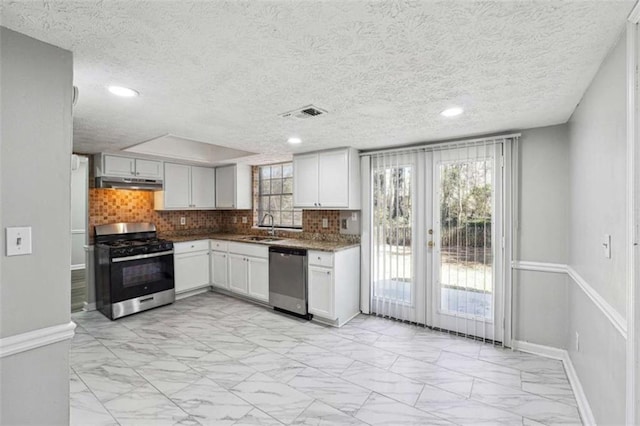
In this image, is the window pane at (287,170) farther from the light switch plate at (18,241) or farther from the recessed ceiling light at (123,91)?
the light switch plate at (18,241)

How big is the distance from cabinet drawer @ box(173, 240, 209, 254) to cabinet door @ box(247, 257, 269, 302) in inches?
38.4

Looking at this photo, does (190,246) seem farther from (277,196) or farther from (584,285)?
(584,285)

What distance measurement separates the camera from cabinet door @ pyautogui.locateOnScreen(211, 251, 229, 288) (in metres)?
4.83

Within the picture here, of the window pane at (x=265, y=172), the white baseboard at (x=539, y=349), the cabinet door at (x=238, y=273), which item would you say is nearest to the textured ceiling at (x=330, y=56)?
the white baseboard at (x=539, y=349)

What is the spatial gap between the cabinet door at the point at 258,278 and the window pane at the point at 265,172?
161cm

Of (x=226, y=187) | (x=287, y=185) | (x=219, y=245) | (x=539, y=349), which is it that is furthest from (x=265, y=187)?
(x=539, y=349)

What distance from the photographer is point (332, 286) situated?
141 inches

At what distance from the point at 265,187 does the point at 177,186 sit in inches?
55.4

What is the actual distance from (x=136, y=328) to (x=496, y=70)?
414 centimetres

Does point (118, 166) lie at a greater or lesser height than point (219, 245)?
greater

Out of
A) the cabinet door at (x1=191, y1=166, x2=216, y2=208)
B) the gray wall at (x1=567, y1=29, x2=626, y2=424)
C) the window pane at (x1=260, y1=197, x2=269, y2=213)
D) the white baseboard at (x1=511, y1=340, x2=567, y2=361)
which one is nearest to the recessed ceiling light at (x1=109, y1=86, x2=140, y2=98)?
the gray wall at (x1=567, y1=29, x2=626, y2=424)

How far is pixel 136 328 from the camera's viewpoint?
11.6 feet

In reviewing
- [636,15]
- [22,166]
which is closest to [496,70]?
[636,15]

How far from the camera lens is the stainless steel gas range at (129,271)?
12.5 ft
